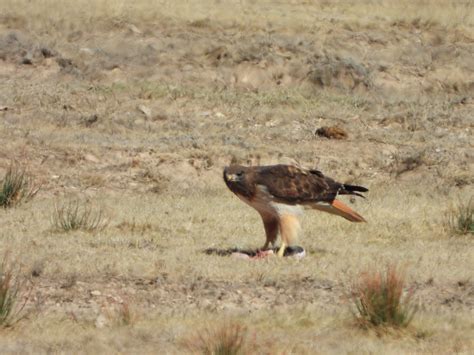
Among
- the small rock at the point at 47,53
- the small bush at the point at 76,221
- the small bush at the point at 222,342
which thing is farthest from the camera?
the small rock at the point at 47,53

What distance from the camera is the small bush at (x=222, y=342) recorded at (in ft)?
27.9

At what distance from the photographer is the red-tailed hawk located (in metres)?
11.9

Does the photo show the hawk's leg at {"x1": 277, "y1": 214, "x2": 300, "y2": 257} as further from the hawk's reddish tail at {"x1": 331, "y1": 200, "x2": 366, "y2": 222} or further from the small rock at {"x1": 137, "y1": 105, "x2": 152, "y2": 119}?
the small rock at {"x1": 137, "y1": 105, "x2": 152, "y2": 119}

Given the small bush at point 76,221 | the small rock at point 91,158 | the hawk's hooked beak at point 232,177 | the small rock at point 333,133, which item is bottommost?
the small rock at point 333,133

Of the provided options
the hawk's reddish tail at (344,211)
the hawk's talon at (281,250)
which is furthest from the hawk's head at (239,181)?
the hawk's reddish tail at (344,211)

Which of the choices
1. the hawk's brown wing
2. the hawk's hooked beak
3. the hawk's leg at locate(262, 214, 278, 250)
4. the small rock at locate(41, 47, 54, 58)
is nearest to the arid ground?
the small rock at locate(41, 47, 54, 58)

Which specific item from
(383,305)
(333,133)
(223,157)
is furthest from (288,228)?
(333,133)

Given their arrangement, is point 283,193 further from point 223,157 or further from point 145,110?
point 145,110

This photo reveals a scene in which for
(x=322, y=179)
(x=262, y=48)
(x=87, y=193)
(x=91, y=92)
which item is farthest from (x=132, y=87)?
(x=322, y=179)

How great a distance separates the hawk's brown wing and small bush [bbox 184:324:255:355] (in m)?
3.23

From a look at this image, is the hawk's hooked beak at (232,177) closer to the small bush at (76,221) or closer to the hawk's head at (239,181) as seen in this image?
the hawk's head at (239,181)

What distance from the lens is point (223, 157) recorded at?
66.8ft

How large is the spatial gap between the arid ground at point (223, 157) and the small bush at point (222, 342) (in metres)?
0.18

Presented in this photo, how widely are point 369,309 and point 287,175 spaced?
2745mm
